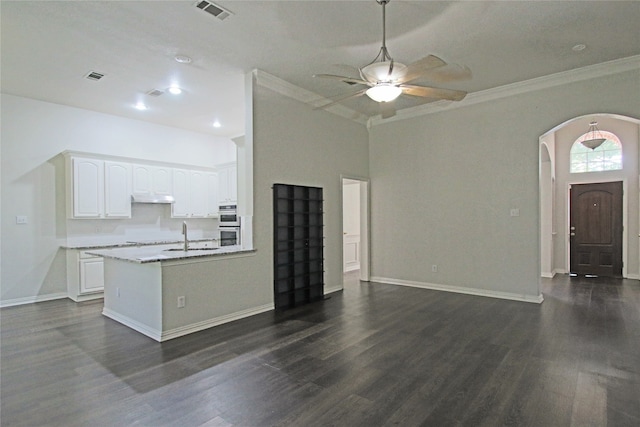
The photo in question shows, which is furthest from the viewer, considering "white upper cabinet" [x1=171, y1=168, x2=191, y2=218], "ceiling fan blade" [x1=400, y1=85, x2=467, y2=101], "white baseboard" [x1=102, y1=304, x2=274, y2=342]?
"white upper cabinet" [x1=171, y1=168, x2=191, y2=218]

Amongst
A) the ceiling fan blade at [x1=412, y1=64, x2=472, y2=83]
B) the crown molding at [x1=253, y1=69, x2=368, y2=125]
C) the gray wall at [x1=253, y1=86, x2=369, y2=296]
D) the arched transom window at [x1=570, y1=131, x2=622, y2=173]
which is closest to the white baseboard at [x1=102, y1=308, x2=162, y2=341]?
the gray wall at [x1=253, y1=86, x2=369, y2=296]

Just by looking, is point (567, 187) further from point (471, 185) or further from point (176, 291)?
point (176, 291)

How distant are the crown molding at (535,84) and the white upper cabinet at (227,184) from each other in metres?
3.65

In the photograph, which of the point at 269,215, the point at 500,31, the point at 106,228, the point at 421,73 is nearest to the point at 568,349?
the point at 421,73

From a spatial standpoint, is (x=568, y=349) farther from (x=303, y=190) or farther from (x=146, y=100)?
(x=146, y=100)

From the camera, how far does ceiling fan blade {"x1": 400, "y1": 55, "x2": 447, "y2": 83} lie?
264 centimetres

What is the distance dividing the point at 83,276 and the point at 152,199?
1.73 m

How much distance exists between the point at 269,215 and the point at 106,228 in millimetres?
3400

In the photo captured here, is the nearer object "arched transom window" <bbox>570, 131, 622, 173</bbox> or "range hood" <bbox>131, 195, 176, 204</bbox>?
"range hood" <bbox>131, 195, 176, 204</bbox>

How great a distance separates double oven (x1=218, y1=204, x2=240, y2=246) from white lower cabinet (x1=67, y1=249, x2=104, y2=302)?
A: 7.05 feet

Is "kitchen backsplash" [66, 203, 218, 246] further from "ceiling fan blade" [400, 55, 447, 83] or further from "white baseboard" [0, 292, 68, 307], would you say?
"ceiling fan blade" [400, 55, 447, 83]

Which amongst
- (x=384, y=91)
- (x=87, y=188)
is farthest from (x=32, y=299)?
(x=384, y=91)

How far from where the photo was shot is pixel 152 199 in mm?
6500

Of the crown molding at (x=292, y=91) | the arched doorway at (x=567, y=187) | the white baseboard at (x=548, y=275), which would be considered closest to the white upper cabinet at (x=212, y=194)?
the crown molding at (x=292, y=91)
